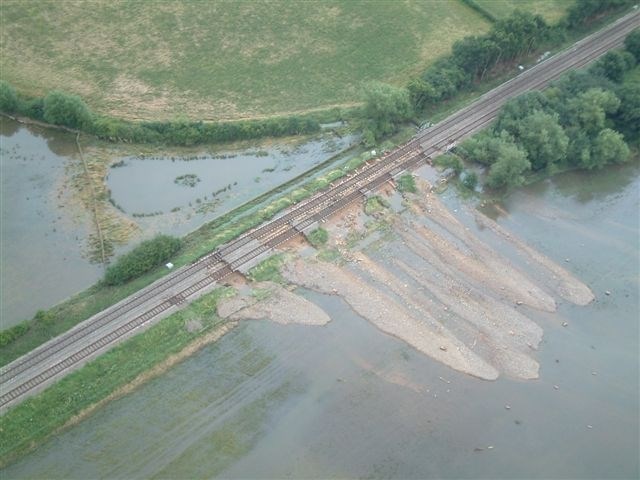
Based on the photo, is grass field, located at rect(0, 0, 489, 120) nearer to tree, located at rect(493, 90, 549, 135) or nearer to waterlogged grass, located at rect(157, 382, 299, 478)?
tree, located at rect(493, 90, 549, 135)

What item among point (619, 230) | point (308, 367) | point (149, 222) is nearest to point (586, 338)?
point (619, 230)

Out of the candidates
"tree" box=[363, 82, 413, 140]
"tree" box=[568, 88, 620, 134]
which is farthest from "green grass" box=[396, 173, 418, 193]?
"tree" box=[568, 88, 620, 134]

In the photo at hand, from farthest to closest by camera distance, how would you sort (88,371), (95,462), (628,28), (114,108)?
1. (628,28)
2. (114,108)
3. (88,371)
4. (95,462)

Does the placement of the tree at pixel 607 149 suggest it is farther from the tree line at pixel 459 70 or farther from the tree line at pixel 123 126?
the tree line at pixel 123 126

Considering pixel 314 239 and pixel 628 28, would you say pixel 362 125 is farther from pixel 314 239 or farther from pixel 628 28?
pixel 628 28

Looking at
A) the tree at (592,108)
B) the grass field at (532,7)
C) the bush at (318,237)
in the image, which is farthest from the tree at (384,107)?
the grass field at (532,7)

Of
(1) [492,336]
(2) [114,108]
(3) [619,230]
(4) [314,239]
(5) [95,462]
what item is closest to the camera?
(5) [95,462]

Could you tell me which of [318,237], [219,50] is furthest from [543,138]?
[219,50]

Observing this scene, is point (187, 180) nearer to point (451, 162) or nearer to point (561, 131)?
point (451, 162)
